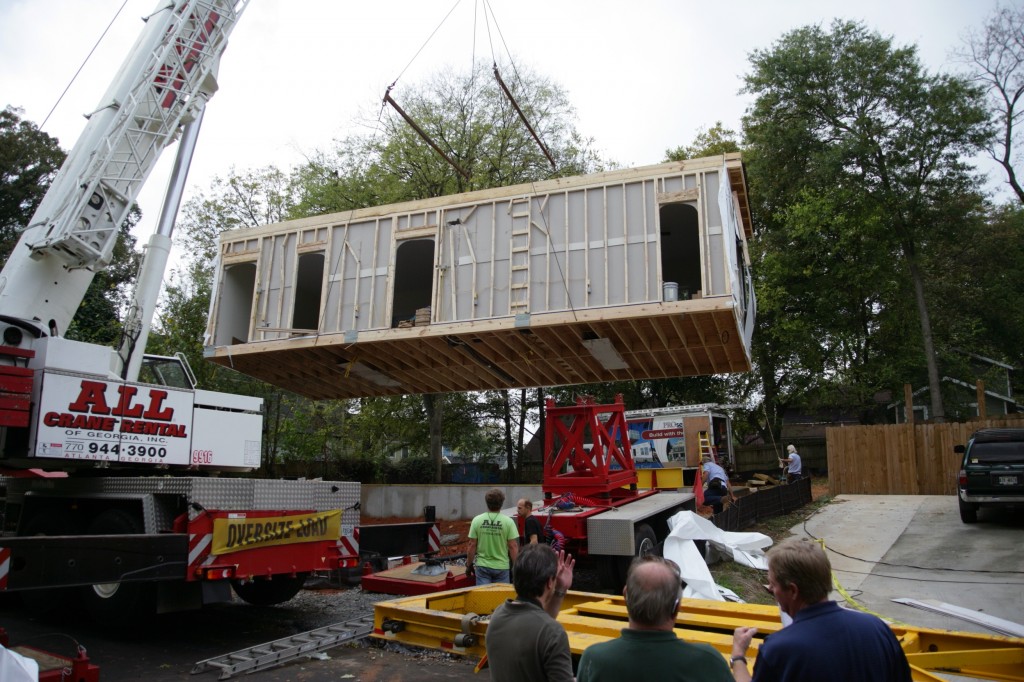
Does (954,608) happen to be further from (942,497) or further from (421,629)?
(942,497)

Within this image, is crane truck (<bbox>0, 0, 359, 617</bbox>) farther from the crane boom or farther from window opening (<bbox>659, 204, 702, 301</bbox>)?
window opening (<bbox>659, 204, 702, 301</bbox>)

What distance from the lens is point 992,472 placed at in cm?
1235

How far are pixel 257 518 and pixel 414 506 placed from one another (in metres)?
12.9

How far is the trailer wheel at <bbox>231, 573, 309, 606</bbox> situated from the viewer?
8859 mm

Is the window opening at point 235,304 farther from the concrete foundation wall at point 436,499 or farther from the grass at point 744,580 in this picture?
the grass at point 744,580

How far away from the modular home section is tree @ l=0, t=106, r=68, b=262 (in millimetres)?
21294

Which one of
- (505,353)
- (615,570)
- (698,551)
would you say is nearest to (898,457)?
(505,353)

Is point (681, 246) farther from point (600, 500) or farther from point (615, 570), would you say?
point (615, 570)

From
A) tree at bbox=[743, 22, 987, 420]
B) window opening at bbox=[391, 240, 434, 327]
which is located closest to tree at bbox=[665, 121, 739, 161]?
tree at bbox=[743, 22, 987, 420]

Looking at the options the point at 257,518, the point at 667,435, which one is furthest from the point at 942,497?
the point at 257,518

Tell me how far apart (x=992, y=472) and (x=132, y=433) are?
43.4ft

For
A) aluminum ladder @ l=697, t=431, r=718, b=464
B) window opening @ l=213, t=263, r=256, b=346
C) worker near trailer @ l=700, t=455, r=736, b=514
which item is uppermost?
window opening @ l=213, t=263, r=256, b=346

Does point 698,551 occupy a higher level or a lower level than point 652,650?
lower

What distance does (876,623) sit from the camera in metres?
2.43
